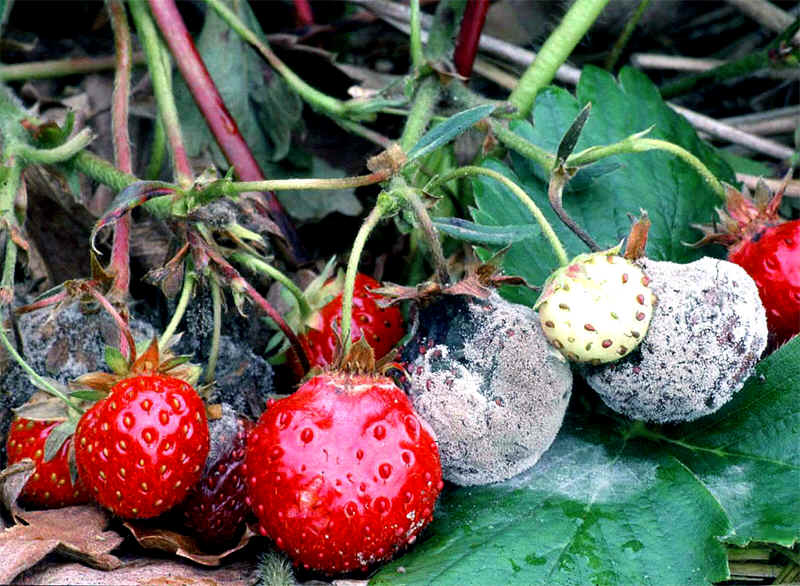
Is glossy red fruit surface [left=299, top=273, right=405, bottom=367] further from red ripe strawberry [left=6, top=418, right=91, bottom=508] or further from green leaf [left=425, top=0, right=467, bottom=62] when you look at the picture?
green leaf [left=425, top=0, right=467, bottom=62]

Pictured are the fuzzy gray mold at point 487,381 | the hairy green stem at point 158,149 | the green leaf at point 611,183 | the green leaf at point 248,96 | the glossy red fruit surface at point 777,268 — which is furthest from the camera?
the green leaf at point 248,96

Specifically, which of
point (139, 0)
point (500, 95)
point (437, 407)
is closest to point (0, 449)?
point (437, 407)

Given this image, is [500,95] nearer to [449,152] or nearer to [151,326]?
[449,152]

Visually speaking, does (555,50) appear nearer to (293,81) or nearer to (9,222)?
(293,81)

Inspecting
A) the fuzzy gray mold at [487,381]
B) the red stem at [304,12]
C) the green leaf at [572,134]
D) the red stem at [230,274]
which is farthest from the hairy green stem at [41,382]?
the red stem at [304,12]

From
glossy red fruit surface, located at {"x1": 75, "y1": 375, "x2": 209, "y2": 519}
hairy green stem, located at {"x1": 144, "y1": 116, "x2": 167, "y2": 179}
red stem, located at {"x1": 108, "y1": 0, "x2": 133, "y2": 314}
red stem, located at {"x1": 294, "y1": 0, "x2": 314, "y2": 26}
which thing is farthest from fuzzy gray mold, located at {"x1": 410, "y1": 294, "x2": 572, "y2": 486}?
red stem, located at {"x1": 294, "y1": 0, "x2": 314, "y2": 26}

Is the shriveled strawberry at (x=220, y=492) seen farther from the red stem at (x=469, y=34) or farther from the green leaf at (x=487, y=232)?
the red stem at (x=469, y=34)
